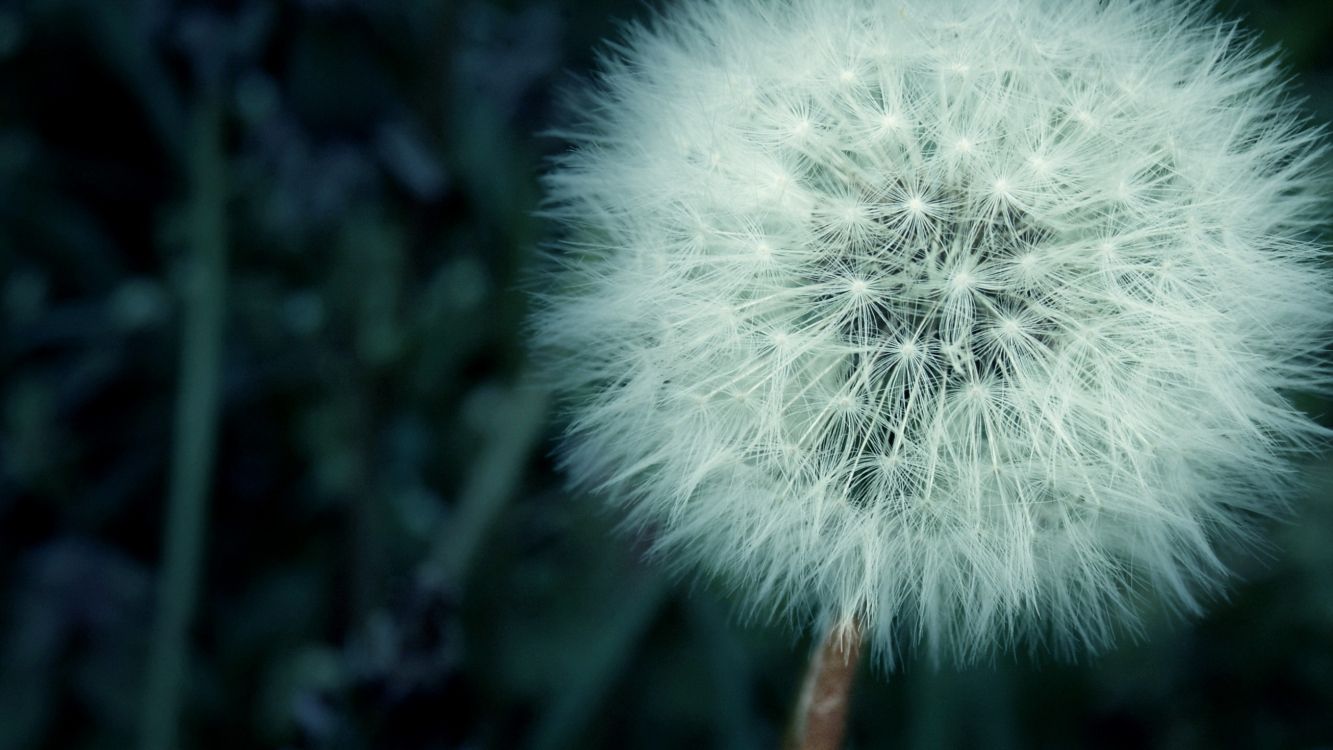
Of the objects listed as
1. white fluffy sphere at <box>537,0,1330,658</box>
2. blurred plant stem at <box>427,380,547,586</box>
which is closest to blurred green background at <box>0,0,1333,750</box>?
blurred plant stem at <box>427,380,547,586</box>

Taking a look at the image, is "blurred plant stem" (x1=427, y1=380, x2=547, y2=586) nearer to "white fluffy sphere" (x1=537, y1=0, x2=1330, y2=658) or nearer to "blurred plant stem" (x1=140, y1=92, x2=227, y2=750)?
"blurred plant stem" (x1=140, y1=92, x2=227, y2=750)

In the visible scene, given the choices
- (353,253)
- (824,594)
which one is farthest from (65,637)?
(824,594)

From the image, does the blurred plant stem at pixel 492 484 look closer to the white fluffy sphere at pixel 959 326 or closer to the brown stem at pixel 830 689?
the white fluffy sphere at pixel 959 326

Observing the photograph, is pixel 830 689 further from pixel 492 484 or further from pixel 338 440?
pixel 338 440

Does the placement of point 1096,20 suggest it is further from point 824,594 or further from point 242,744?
point 242,744

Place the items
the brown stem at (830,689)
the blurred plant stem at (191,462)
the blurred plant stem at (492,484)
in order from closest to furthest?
the brown stem at (830,689)
the blurred plant stem at (191,462)
the blurred plant stem at (492,484)

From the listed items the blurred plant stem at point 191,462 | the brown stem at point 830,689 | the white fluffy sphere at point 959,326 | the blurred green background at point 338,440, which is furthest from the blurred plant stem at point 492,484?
the brown stem at point 830,689
